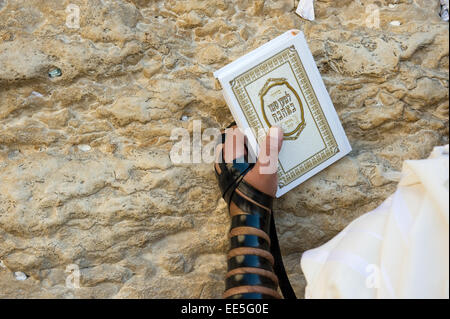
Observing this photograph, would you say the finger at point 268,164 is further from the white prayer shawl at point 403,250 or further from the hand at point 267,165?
the white prayer shawl at point 403,250

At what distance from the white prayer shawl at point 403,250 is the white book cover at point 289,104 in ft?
1.05

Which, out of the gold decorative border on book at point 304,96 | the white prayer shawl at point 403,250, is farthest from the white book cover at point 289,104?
the white prayer shawl at point 403,250

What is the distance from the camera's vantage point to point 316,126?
137 centimetres

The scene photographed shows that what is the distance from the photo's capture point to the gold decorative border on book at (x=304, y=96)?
1.30 meters

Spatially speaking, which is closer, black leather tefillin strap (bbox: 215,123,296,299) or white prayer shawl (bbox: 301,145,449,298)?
A: white prayer shawl (bbox: 301,145,449,298)

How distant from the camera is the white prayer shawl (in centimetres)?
90

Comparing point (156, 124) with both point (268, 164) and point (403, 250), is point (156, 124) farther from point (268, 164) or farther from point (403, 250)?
point (403, 250)

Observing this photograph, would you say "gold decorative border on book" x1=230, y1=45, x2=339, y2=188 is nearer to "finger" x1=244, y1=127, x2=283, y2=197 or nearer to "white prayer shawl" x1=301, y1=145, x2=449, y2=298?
"finger" x1=244, y1=127, x2=283, y2=197

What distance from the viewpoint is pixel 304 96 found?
1352 mm

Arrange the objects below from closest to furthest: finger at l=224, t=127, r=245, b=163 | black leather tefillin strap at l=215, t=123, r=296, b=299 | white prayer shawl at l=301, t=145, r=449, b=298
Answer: white prayer shawl at l=301, t=145, r=449, b=298 → black leather tefillin strap at l=215, t=123, r=296, b=299 → finger at l=224, t=127, r=245, b=163

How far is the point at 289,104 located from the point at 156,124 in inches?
16.7

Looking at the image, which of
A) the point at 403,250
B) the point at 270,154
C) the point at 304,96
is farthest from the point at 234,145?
the point at 403,250

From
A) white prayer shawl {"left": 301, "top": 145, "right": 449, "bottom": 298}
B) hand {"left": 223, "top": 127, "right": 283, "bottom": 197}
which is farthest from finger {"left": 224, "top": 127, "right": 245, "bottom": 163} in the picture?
white prayer shawl {"left": 301, "top": 145, "right": 449, "bottom": 298}
